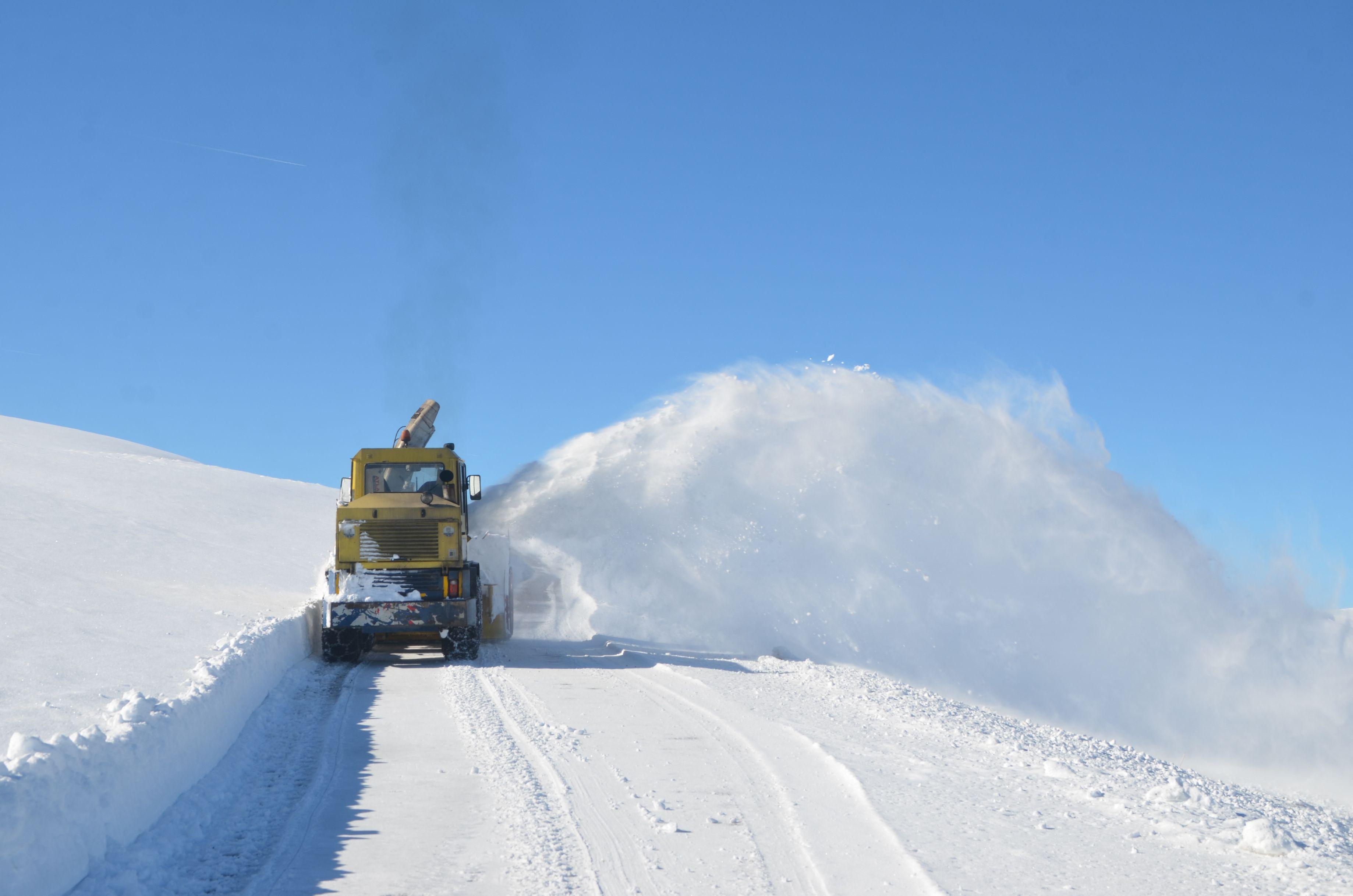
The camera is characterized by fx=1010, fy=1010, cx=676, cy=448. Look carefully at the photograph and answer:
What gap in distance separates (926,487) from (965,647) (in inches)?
140

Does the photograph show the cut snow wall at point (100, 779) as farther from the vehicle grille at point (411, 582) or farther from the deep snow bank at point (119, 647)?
the vehicle grille at point (411, 582)

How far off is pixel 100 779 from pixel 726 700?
7524mm

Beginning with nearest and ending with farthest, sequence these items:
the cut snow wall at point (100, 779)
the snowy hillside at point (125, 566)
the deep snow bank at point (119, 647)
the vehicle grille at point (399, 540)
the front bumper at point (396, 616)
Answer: the cut snow wall at point (100, 779)
the deep snow bank at point (119, 647)
the snowy hillside at point (125, 566)
the front bumper at point (396, 616)
the vehicle grille at point (399, 540)

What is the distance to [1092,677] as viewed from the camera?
62.4ft

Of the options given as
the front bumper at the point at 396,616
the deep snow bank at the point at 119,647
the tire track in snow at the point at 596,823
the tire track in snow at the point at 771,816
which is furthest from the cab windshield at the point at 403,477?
the tire track in snow at the point at 771,816

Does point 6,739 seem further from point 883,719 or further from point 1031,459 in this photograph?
point 1031,459

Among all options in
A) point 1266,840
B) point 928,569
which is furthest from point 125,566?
point 1266,840

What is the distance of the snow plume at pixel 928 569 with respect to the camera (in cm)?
1883

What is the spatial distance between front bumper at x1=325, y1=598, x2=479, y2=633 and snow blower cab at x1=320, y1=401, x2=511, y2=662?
0.04 ft

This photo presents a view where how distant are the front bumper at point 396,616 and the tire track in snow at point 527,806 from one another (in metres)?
4.45

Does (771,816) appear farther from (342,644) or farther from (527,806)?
(342,644)

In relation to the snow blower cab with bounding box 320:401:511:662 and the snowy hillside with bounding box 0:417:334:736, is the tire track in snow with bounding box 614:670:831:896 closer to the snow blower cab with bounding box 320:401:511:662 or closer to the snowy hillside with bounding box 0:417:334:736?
the snowy hillside with bounding box 0:417:334:736

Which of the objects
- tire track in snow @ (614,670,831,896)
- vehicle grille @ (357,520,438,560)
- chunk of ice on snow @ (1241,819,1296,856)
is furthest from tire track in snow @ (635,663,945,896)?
vehicle grille @ (357,520,438,560)

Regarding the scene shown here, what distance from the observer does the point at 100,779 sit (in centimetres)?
539
